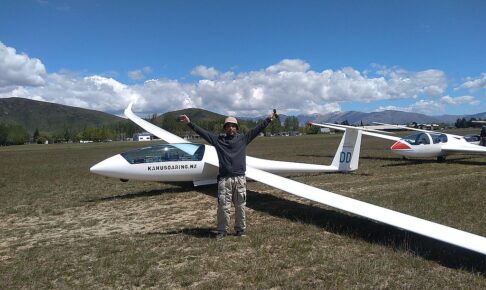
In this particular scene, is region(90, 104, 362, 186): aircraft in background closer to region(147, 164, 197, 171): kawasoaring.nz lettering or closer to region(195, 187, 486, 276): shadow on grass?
region(147, 164, 197, 171): kawasoaring.nz lettering

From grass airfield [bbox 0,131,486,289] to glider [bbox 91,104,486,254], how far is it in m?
0.40

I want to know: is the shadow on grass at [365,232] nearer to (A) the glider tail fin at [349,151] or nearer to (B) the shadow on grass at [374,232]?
(B) the shadow on grass at [374,232]

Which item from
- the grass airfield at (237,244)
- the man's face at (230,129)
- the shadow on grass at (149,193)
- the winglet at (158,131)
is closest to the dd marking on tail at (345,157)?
the grass airfield at (237,244)

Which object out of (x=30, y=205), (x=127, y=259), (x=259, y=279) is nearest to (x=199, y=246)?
(x=127, y=259)

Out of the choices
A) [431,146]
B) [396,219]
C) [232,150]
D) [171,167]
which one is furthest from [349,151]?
[232,150]

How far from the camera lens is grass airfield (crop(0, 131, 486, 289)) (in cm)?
503

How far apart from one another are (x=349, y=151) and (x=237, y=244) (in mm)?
8198

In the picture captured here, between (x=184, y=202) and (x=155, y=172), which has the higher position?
(x=155, y=172)

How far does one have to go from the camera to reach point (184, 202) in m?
10.3

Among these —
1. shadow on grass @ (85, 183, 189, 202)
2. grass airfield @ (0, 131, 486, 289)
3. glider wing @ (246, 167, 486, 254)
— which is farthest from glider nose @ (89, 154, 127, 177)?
glider wing @ (246, 167, 486, 254)

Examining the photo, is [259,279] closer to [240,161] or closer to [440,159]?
[240,161]

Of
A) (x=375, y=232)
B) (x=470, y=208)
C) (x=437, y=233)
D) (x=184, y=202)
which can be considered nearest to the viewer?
(x=437, y=233)

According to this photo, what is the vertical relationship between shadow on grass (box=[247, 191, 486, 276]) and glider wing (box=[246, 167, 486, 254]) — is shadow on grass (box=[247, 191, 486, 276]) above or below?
below

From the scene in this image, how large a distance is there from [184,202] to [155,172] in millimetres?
1373
